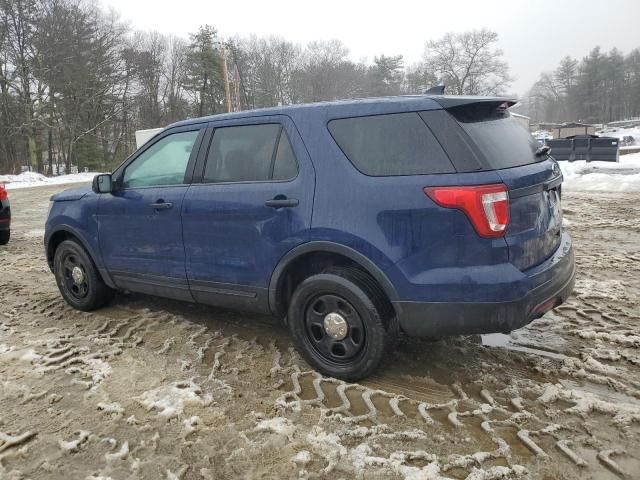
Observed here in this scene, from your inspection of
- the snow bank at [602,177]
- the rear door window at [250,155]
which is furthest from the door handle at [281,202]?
the snow bank at [602,177]

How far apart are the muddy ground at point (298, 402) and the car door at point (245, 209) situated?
603mm

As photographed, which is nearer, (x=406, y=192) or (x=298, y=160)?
(x=406, y=192)

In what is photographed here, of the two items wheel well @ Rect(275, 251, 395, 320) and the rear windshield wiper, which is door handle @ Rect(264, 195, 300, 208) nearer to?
wheel well @ Rect(275, 251, 395, 320)

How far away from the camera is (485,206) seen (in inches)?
109

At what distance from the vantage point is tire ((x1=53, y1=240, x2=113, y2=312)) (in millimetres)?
4863

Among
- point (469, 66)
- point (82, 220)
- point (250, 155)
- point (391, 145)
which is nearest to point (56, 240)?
point (82, 220)

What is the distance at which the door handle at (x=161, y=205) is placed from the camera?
4.01 metres

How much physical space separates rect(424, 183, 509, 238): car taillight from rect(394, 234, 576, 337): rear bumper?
33 centimetres

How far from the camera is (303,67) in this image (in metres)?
63.9

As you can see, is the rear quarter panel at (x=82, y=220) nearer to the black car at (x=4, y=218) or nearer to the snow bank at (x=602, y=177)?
the black car at (x=4, y=218)

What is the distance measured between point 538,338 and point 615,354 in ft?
1.76

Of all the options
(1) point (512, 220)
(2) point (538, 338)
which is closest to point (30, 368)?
(1) point (512, 220)

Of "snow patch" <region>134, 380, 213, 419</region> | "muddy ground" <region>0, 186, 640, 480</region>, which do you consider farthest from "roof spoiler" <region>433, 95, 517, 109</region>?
"snow patch" <region>134, 380, 213, 419</region>

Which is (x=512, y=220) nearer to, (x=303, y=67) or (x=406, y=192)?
(x=406, y=192)
